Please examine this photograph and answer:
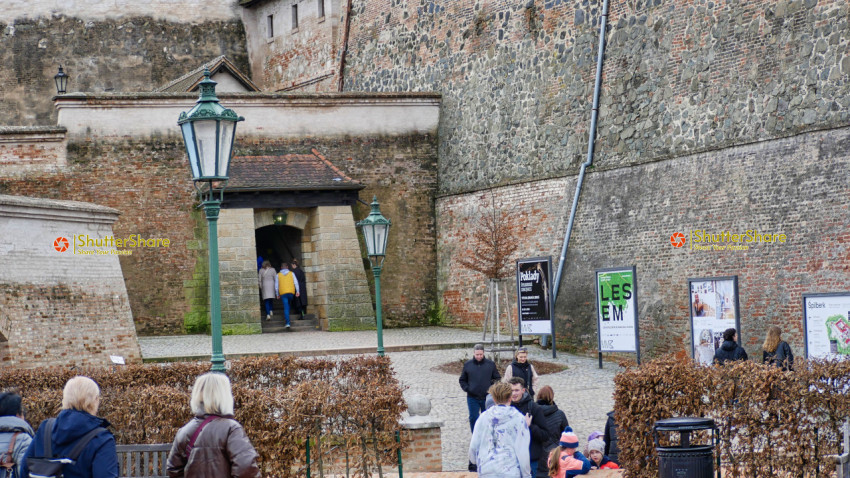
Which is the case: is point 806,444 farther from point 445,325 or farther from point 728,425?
point 445,325

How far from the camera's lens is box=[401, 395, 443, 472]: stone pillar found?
11828mm

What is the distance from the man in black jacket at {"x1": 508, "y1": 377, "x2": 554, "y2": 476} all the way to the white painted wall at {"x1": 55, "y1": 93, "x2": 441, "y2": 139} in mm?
17805

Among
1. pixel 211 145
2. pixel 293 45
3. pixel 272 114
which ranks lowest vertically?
pixel 211 145

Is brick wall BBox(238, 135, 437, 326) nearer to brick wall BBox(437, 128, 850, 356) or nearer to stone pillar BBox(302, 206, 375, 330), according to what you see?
stone pillar BBox(302, 206, 375, 330)

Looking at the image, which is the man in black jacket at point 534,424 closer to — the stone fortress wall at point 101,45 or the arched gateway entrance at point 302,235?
the arched gateway entrance at point 302,235

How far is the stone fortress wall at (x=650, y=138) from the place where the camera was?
18.4m

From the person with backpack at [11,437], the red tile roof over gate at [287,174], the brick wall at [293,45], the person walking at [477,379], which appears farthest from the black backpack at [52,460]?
the brick wall at [293,45]

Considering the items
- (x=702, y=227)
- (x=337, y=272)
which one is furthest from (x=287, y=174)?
(x=702, y=227)

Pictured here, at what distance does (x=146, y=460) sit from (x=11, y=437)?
1491 mm

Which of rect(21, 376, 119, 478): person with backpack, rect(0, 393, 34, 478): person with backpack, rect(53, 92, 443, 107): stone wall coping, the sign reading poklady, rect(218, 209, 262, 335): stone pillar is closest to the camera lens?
rect(21, 376, 119, 478): person with backpack

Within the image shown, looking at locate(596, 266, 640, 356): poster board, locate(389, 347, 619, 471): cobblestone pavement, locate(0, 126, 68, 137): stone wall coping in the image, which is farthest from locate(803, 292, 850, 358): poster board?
locate(0, 126, 68, 137): stone wall coping

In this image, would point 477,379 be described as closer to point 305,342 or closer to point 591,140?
point 305,342

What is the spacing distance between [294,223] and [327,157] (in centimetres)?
202

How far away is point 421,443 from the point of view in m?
11.9
